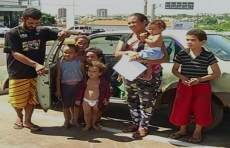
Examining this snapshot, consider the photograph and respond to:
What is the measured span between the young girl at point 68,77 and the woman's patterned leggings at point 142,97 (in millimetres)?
771

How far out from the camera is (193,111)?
485 cm

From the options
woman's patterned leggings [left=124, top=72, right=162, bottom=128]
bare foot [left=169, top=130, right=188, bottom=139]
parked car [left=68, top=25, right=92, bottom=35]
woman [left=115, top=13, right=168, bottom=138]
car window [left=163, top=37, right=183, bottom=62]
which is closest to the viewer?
woman [left=115, top=13, right=168, bottom=138]

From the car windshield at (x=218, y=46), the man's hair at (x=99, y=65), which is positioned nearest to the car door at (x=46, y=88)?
the man's hair at (x=99, y=65)

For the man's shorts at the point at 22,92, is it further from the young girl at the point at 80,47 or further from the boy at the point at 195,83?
the boy at the point at 195,83

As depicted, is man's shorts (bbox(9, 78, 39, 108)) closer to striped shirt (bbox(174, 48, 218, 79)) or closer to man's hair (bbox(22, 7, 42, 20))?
man's hair (bbox(22, 7, 42, 20))

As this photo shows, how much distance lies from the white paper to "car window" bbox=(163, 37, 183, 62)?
80 centimetres

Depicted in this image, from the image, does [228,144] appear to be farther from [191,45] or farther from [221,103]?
[191,45]

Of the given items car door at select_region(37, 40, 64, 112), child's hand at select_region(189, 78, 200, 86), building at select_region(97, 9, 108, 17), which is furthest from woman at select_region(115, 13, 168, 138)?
building at select_region(97, 9, 108, 17)

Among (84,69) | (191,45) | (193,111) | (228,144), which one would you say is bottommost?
(228,144)

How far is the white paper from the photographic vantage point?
4652 millimetres

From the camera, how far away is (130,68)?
468 cm

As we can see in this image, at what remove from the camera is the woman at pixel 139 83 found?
477 cm

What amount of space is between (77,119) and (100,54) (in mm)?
1085

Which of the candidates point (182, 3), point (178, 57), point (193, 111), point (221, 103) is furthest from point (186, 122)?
point (182, 3)
